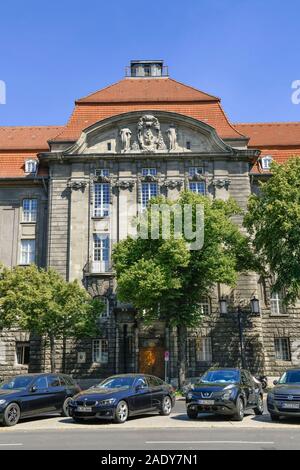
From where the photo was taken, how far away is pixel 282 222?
81.9 feet

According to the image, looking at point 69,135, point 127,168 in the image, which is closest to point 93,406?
point 127,168

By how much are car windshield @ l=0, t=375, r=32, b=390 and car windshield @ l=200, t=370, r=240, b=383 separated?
5.29 meters

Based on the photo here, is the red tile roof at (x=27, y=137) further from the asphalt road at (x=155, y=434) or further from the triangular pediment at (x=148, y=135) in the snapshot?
the asphalt road at (x=155, y=434)

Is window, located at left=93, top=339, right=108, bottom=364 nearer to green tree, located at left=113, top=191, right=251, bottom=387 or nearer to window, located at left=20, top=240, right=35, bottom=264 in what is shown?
green tree, located at left=113, top=191, right=251, bottom=387

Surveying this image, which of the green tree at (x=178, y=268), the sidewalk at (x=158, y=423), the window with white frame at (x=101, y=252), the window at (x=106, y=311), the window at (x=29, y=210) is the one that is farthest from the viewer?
the window at (x=29, y=210)

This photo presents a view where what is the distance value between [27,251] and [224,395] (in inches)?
886

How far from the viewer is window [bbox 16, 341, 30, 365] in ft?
101

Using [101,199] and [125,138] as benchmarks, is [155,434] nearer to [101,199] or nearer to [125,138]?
[101,199]

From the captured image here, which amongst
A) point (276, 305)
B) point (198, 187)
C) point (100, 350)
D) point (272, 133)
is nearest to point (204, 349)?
point (276, 305)

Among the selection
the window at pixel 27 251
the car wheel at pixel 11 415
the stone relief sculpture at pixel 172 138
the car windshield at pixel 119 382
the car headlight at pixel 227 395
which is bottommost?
the car wheel at pixel 11 415

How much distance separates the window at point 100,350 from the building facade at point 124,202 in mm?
63

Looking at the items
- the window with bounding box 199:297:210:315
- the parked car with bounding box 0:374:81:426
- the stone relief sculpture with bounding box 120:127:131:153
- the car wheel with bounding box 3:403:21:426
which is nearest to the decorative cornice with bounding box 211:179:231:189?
the stone relief sculpture with bounding box 120:127:131:153

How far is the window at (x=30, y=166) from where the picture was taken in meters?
34.7

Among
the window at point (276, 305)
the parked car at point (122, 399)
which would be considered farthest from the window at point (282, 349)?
the parked car at point (122, 399)
